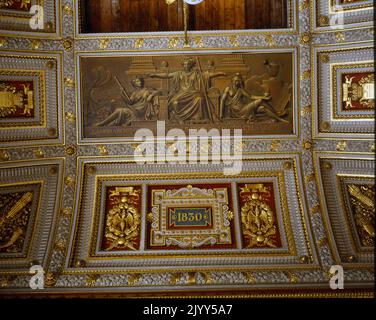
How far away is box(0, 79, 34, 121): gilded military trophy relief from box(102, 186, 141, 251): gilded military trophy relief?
5.64 ft

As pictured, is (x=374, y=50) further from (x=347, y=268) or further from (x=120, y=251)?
(x=120, y=251)

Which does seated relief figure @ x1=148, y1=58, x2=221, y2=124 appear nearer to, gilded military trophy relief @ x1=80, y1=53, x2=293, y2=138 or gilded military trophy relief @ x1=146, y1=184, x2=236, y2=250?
gilded military trophy relief @ x1=80, y1=53, x2=293, y2=138

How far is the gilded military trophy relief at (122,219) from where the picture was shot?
532 centimetres

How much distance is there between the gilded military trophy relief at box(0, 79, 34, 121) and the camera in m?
5.64

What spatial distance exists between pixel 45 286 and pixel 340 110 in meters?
4.76

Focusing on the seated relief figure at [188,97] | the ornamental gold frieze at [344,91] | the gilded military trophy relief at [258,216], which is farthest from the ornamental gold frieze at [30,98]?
the ornamental gold frieze at [344,91]

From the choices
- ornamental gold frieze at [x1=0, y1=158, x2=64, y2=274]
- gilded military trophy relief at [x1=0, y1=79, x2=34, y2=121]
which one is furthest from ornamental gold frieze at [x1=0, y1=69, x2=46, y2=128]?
ornamental gold frieze at [x1=0, y1=158, x2=64, y2=274]

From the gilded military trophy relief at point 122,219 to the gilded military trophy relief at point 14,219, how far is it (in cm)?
111

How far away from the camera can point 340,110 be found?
19.1ft

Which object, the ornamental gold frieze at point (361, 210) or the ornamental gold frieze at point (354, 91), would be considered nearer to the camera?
the ornamental gold frieze at point (361, 210)

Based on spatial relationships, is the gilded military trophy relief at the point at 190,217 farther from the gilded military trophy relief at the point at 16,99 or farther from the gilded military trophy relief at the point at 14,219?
the gilded military trophy relief at the point at 16,99

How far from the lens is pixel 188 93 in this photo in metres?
6.10

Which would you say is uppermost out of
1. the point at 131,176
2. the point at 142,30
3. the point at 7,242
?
the point at 142,30

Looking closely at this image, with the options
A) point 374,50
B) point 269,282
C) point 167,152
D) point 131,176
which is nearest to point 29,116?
point 131,176
